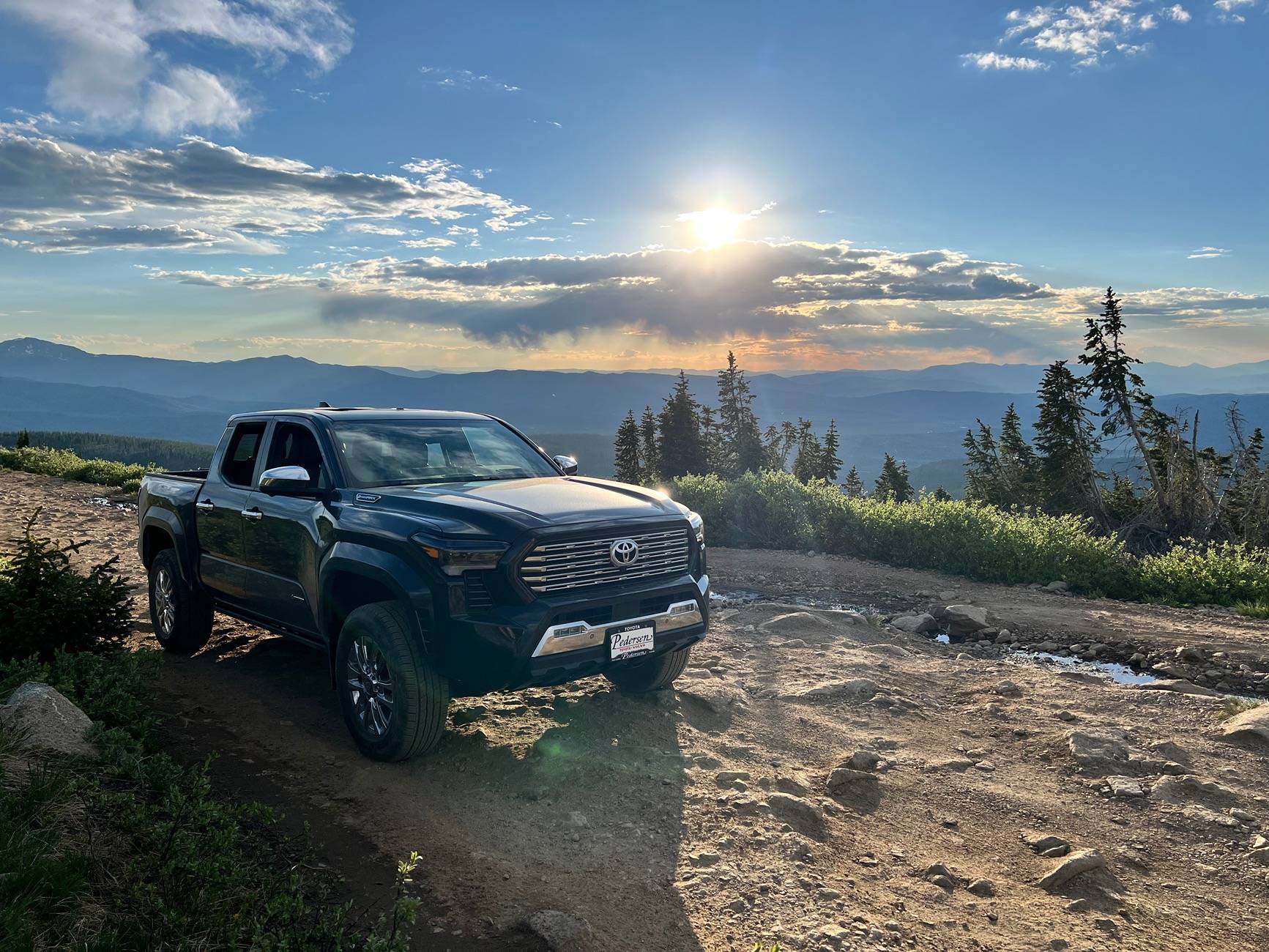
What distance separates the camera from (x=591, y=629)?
15.9 ft

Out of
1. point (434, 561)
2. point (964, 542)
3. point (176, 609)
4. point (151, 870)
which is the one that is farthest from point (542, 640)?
point (964, 542)

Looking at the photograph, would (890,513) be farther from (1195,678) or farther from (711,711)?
(711,711)

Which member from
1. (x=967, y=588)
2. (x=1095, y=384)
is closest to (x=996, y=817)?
(x=967, y=588)

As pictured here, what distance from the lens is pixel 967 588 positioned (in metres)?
12.0

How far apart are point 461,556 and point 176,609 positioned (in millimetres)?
4046

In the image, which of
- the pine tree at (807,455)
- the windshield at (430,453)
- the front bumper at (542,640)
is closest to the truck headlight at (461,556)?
the front bumper at (542,640)

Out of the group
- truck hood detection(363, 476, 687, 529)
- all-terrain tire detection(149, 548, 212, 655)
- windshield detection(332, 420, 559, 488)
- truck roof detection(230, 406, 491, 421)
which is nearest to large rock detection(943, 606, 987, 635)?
truck hood detection(363, 476, 687, 529)

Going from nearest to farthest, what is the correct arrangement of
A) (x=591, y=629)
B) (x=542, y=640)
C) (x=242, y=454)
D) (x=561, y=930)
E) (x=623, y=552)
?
(x=561, y=930), (x=542, y=640), (x=591, y=629), (x=623, y=552), (x=242, y=454)

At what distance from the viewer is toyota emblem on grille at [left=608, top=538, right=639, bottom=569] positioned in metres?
5.04

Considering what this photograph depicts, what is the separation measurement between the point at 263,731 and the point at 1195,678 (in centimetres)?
780

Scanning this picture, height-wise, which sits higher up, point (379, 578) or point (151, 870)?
point (379, 578)

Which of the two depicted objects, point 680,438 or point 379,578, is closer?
point 379,578

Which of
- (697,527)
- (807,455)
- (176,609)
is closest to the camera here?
(697,527)

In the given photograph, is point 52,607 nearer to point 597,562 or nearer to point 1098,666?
point 597,562
